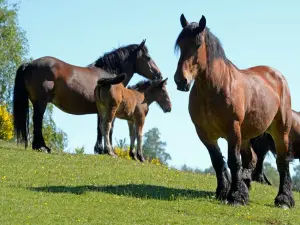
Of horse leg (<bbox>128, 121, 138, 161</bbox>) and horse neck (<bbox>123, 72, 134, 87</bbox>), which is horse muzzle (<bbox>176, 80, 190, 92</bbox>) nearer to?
horse leg (<bbox>128, 121, 138, 161</bbox>)

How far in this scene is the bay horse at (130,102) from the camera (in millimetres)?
20422

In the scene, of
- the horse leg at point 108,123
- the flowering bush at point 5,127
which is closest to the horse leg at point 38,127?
the horse leg at point 108,123

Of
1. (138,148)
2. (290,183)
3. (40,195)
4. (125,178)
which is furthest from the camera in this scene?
(138,148)

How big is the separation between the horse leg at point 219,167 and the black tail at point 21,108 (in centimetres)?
787

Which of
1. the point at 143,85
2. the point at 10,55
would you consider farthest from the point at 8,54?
the point at 143,85

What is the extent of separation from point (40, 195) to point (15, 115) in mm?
8136

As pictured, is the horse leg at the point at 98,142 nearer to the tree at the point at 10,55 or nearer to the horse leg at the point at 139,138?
the horse leg at the point at 139,138

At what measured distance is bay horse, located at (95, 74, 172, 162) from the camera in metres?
20.4

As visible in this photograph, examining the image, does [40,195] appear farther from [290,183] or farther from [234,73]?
[290,183]

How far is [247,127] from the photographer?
13.7 m

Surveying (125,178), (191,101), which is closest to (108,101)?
(125,178)

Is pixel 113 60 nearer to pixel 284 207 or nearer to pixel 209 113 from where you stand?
pixel 209 113

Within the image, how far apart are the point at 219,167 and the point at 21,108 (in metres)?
8.42

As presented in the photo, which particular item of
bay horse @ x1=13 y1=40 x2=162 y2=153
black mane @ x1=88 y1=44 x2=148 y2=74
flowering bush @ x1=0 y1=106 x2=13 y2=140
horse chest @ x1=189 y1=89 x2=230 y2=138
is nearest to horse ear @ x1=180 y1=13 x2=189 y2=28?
horse chest @ x1=189 y1=89 x2=230 y2=138
